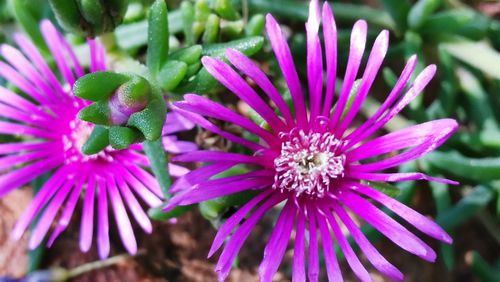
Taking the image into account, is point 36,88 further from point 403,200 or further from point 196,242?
point 403,200

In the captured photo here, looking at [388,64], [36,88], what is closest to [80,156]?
[36,88]

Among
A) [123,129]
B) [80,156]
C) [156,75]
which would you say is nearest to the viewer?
[123,129]

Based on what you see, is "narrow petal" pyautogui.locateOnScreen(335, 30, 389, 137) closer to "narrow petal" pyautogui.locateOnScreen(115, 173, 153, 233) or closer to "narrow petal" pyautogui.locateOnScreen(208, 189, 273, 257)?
"narrow petal" pyautogui.locateOnScreen(208, 189, 273, 257)

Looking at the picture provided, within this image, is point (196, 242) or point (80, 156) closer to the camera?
point (80, 156)

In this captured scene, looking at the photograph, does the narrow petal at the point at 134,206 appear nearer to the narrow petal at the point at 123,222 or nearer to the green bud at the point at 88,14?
the narrow petal at the point at 123,222

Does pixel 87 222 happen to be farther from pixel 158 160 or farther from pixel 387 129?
pixel 387 129

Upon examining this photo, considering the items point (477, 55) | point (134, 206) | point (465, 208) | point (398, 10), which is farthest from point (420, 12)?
point (134, 206)

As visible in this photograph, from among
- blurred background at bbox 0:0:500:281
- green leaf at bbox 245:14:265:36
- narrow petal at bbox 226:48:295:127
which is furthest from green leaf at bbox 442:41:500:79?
narrow petal at bbox 226:48:295:127
